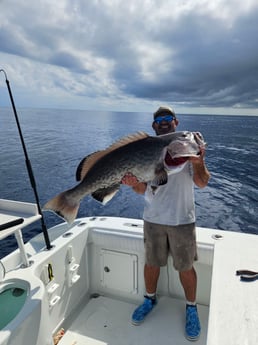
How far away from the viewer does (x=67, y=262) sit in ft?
11.4

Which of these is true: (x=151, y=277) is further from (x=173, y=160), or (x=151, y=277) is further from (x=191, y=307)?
(x=173, y=160)

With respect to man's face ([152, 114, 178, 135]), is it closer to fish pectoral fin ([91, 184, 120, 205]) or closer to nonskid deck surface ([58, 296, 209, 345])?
fish pectoral fin ([91, 184, 120, 205])

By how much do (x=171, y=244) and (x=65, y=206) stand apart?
1.45 m

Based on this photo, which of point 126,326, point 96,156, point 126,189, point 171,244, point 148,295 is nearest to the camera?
point 96,156

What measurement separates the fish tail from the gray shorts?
117 cm

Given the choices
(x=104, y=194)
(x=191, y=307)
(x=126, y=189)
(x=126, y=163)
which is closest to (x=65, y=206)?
(x=104, y=194)

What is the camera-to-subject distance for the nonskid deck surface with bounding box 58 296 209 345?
320 cm

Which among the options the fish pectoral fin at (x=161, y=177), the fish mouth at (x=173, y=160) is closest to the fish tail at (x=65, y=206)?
the fish pectoral fin at (x=161, y=177)

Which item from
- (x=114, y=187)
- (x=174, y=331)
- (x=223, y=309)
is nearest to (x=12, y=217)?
(x=114, y=187)

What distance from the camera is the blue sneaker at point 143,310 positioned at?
11.2 ft

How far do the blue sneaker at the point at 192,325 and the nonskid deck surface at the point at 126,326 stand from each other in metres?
0.07

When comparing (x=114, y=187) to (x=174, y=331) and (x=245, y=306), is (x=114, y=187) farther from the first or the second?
(x=174, y=331)

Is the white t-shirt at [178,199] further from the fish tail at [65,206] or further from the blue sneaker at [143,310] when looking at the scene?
the blue sneaker at [143,310]

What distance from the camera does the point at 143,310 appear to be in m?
3.49
